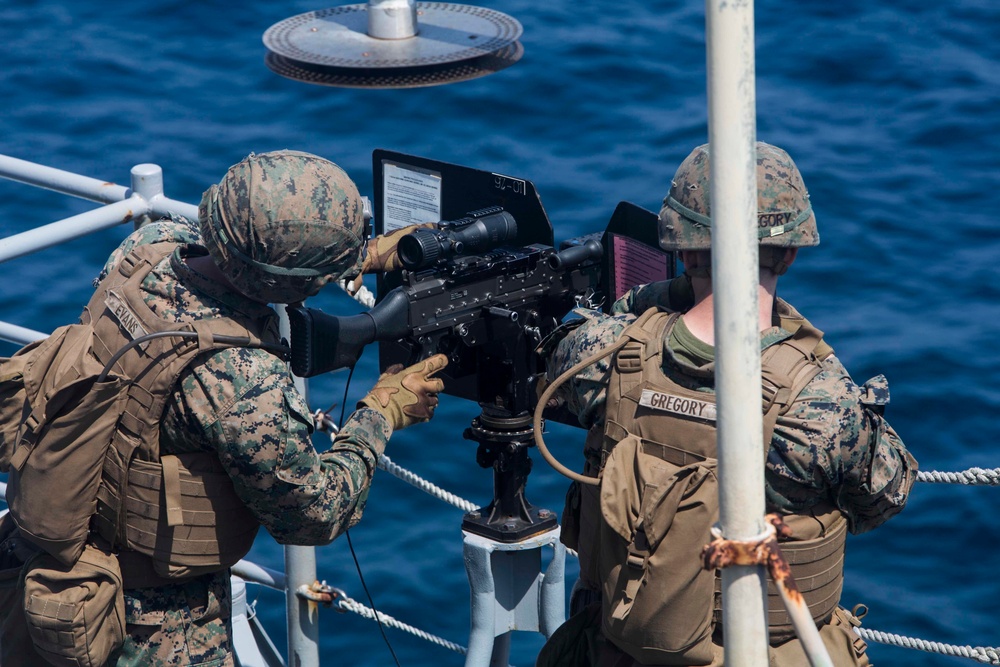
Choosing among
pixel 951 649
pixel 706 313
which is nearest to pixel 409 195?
pixel 706 313

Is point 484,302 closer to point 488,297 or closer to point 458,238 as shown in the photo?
point 488,297

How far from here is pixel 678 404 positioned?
295 centimetres

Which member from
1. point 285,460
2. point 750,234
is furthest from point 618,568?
point 750,234

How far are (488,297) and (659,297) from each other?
1.99 feet

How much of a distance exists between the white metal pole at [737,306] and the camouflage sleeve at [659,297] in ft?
3.59

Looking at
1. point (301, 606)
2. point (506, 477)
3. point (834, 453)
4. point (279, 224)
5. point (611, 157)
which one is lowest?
point (611, 157)

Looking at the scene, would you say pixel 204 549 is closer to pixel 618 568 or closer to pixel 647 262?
pixel 618 568

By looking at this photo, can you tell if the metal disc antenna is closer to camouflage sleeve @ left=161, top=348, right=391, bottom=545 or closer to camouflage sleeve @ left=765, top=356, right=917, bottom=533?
camouflage sleeve @ left=161, top=348, right=391, bottom=545

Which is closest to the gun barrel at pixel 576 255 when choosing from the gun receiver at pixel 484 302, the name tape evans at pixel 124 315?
the gun receiver at pixel 484 302

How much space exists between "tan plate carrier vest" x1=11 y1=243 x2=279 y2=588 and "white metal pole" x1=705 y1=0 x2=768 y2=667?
136 cm

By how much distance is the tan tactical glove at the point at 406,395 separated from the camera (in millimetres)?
3531

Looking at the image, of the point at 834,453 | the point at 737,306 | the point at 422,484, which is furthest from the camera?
the point at 422,484

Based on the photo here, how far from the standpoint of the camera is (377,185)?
4.14 meters

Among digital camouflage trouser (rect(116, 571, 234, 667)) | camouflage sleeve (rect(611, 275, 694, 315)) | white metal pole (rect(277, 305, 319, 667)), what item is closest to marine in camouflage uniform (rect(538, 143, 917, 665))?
camouflage sleeve (rect(611, 275, 694, 315))
